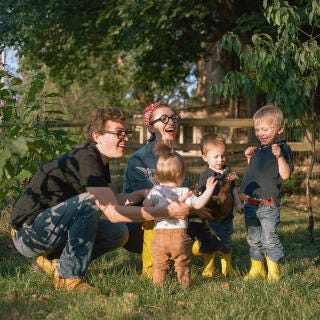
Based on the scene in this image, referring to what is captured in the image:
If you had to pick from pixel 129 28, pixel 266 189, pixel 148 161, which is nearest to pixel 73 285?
pixel 148 161

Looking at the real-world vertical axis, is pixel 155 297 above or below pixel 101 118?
below

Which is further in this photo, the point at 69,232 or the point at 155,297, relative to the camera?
the point at 69,232

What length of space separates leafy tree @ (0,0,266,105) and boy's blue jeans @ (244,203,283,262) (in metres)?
6.93

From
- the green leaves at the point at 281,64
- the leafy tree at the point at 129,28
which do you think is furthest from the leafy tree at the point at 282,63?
the leafy tree at the point at 129,28

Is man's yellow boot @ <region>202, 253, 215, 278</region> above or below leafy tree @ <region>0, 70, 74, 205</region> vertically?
below

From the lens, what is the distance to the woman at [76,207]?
399cm

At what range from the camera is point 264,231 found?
15.3ft

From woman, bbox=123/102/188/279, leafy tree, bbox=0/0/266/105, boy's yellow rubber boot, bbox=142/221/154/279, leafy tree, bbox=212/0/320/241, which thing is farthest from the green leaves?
leafy tree, bbox=0/0/266/105

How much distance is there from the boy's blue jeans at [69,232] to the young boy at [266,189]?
135 cm

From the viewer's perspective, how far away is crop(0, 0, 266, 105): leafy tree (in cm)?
1164

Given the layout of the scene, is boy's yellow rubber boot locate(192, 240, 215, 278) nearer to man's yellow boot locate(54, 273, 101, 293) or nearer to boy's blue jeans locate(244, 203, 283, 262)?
boy's blue jeans locate(244, 203, 283, 262)

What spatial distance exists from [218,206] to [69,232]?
1306 mm

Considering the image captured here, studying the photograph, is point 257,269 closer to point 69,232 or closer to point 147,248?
point 147,248

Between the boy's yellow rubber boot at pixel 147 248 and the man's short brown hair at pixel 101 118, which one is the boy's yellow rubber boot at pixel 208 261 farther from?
the man's short brown hair at pixel 101 118
